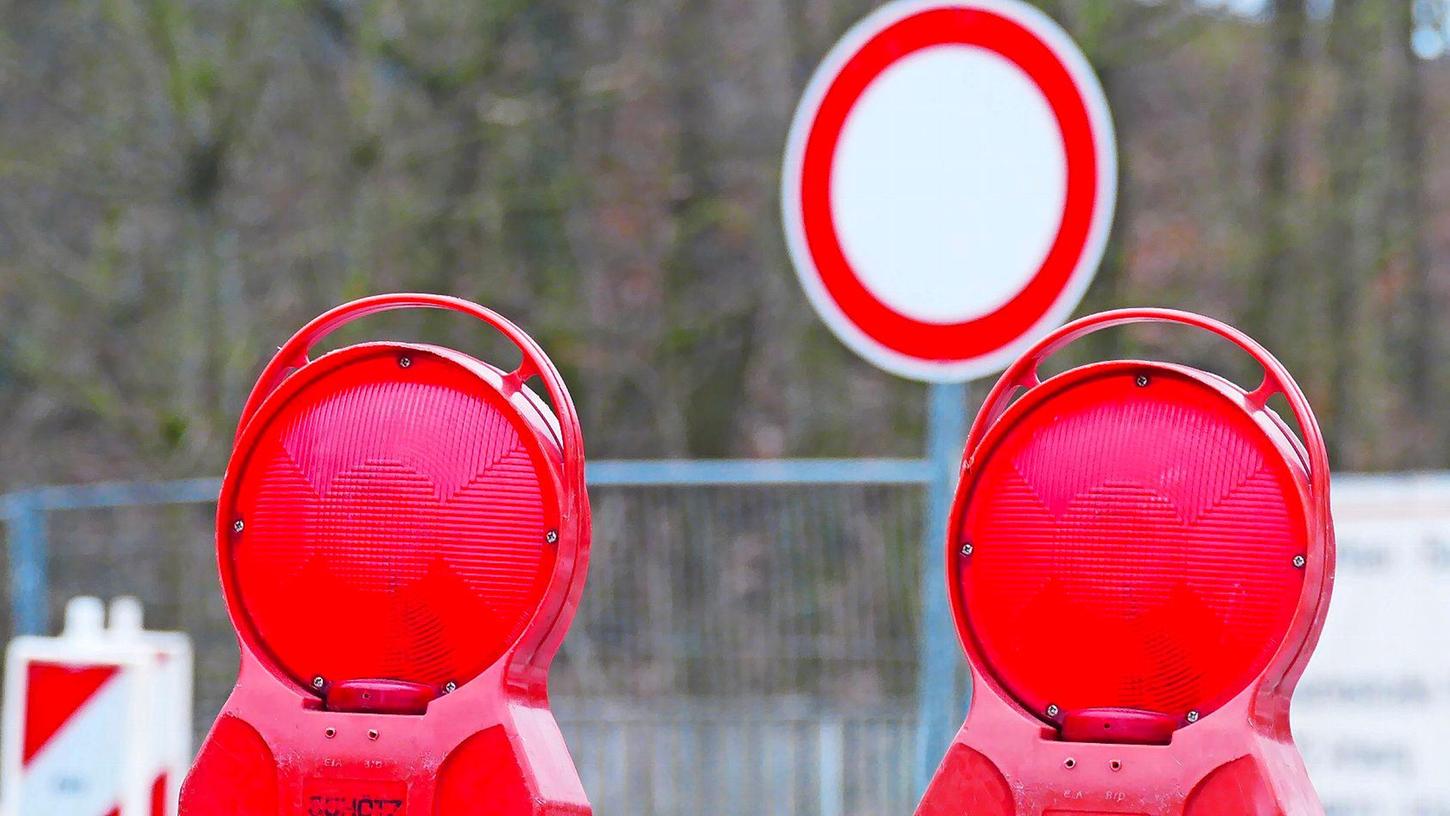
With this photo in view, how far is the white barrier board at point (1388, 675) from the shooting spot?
5418mm

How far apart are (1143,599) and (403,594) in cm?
99

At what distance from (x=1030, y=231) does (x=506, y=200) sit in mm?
11043

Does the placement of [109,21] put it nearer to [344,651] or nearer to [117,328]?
[117,328]

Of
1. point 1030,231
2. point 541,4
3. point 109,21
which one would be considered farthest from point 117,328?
point 1030,231

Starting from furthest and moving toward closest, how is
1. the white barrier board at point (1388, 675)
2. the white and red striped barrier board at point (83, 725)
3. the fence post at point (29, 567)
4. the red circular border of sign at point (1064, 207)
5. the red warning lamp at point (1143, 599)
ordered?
the fence post at point (29, 567), the white barrier board at point (1388, 675), the white and red striped barrier board at point (83, 725), the red circular border of sign at point (1064, 207), the red warning lamp at point (1143, 599)

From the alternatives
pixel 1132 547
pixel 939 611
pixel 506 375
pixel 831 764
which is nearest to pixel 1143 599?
pixel 1132 547

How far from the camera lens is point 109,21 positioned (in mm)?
11195

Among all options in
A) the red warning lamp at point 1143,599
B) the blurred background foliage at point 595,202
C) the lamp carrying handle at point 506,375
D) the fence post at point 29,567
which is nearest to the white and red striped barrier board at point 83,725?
the lamp carrying handle at point 506,375

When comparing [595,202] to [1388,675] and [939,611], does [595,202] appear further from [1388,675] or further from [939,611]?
[939,611]

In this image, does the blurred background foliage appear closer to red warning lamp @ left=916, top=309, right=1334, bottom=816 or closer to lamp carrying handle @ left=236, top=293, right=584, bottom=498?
lamp carrying handle @ left=236, top=293, right=584, bottom=498

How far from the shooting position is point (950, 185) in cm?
392

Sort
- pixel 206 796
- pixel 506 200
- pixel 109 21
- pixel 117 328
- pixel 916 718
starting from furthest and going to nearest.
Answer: pixel 506 200 < pixel 117 328 < pixel 109 21 < pixel 916 718 < pixel 206 796

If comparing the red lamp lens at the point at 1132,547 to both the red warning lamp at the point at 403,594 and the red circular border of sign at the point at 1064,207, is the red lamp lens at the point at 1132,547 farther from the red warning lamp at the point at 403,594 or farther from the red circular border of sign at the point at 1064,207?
the red circular border of sign at the point at 1064,207

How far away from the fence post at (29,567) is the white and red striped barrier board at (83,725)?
163 inches
